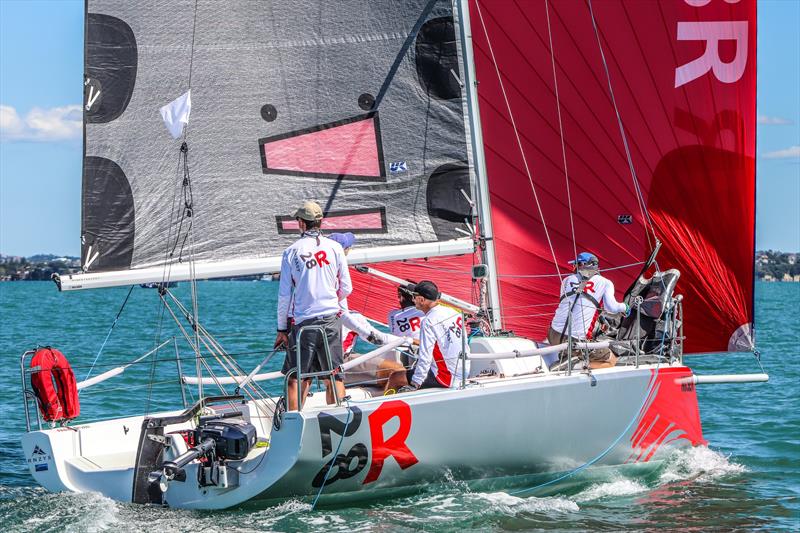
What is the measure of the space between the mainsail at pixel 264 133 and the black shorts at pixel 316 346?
132 cm

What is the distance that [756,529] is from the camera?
7680mm

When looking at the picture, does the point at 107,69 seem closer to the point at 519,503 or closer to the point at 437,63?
the point at 437,63

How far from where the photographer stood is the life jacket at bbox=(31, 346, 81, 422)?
808cm

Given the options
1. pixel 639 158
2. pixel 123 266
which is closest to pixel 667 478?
pixel 639 158

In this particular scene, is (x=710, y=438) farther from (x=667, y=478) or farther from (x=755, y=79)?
(x=755, y=79)

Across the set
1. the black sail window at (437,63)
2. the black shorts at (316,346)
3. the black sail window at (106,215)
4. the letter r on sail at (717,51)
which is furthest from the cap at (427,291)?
the letter r on sail at (717,51)

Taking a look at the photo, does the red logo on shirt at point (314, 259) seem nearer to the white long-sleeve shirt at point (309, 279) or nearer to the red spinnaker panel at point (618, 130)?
the white long-sleeve shirt at point (309, 279)

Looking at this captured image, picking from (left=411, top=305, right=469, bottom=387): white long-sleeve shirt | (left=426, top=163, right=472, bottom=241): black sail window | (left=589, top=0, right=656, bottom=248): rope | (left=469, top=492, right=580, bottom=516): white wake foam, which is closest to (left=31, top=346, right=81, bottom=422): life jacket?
(left=411, top=305, right=469, bottom=387): white long-sleeve shirt

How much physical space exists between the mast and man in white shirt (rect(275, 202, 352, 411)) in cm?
204

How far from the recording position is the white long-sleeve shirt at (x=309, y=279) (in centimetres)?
770

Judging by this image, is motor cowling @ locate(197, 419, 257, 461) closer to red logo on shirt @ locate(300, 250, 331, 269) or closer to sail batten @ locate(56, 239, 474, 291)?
red logo on shirt @ locate(300, 250, 331, 269)

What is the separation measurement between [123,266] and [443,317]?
8.30ft

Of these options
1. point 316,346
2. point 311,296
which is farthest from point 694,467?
point 311,296

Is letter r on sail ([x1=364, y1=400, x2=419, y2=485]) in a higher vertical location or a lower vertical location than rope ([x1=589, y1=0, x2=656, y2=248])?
lower
